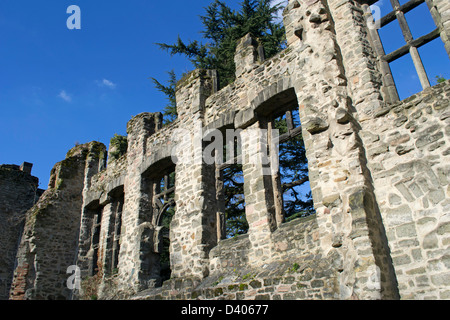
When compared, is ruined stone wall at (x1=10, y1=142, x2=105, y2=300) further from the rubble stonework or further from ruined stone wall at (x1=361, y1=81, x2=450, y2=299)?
ruined stone wall at (x1=361, y1=81, x2=450, y2=299)

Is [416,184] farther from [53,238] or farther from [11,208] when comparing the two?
[11,208]

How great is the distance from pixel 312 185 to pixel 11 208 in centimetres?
1580

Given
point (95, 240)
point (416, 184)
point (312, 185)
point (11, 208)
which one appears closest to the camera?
point (416, 184)

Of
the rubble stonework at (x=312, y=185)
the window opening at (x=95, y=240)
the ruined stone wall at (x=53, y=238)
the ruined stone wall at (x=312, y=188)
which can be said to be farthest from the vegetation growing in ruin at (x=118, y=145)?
the ruined stone wall at (x=312, y=188)

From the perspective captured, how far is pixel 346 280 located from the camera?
15.6ft

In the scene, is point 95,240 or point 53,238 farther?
point 53,238

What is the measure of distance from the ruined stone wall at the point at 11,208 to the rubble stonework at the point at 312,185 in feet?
24.6

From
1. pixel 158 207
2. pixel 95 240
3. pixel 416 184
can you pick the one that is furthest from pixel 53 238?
pixel 416 184

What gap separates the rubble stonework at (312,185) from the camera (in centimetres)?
483

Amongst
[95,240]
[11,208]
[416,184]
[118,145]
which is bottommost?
[416,184]

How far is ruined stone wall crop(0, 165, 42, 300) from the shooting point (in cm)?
1617

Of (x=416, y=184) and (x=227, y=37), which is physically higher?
(x=227, y=37)

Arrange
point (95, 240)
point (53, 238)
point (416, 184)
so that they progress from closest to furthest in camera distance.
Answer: point (416, 184) < point (95, 240) < point (53, 238)

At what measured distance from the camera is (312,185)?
5.93m
